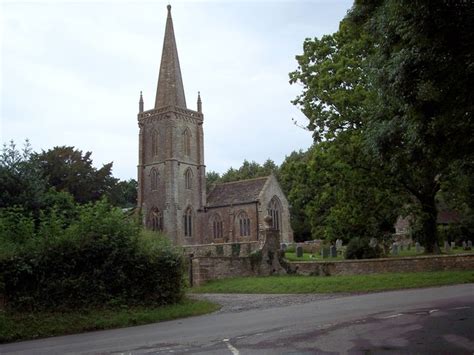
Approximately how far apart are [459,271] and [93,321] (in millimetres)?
14335

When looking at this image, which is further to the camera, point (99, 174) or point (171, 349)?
point (99, 174)

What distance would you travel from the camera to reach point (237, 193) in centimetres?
6084

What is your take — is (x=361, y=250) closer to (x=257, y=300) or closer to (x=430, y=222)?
(x=430, y=222)

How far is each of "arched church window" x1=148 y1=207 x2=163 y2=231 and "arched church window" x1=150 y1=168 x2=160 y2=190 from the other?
270cm

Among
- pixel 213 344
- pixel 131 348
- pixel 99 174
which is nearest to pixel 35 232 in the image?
pixel 131 348

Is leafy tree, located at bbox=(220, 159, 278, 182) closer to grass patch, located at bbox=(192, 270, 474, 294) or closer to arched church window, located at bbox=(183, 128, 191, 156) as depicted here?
arched church window, located at bbox=(183, 128, 191, 156)

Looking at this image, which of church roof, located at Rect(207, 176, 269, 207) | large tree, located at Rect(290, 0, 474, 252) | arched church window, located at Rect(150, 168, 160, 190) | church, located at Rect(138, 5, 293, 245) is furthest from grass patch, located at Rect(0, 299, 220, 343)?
arched church window, located at Rect(150, 168, 160, 190)

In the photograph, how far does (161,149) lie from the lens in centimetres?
6197

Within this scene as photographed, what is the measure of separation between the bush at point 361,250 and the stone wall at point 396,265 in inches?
168

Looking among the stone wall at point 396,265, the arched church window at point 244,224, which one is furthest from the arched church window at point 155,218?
the stone wall at point 396,265

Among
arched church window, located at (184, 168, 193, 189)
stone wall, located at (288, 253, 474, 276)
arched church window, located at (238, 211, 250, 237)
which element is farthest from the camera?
arched church window, located at (184, 168, 193, 189)

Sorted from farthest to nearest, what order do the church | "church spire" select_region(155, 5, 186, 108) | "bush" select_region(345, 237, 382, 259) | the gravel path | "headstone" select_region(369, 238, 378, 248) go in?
"church spire" select_region(155, 5, 186, 108) → the church → "headstone" select_region(369, 238, 378, 248) → "bush" select_region(345, 237, 382, 259) → the gravel path

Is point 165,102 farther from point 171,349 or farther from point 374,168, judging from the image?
point 171,349

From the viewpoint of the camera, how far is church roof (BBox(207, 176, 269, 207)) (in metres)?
58.7
